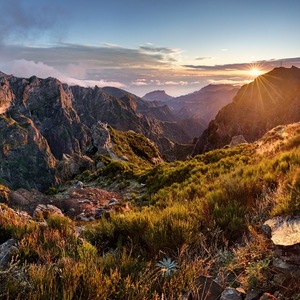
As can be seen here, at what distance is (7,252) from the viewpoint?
5105mm

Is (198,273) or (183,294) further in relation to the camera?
(198,273)

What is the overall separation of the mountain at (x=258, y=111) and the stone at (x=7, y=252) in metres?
149

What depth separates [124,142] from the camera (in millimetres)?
82125

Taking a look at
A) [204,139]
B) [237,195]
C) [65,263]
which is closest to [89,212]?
[237,195]

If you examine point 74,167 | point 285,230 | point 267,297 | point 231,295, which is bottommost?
point 74,167

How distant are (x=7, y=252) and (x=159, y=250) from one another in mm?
2639

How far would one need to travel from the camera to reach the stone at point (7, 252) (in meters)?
4.89

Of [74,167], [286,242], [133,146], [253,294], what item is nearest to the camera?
[253,294]

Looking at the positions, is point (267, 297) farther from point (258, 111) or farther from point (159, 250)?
point (258, 111)

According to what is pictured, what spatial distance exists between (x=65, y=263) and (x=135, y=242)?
1748mm

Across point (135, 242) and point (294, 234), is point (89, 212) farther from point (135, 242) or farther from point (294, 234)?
point (294, 234)

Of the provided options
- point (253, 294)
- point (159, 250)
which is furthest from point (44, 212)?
point (253, 294)

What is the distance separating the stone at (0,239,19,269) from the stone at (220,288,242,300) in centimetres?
337

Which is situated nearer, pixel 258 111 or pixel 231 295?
pixel 231 295
